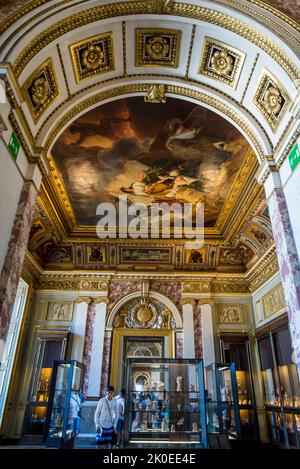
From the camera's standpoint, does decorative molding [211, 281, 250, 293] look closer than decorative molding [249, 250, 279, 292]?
No

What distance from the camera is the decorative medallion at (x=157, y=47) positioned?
6.92 metres

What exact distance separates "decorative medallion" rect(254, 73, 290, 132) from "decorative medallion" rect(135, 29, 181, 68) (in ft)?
6.71

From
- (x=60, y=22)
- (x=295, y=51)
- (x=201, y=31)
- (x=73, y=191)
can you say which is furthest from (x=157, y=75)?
(x=73, y=191)

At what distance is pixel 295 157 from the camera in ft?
19.7

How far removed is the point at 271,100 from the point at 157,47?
2740 mm

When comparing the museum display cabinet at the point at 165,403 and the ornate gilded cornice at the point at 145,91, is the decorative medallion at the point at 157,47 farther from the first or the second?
the museum display cabinet at the point at 165,403

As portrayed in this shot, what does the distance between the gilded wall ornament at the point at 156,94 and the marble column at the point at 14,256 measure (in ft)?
11.5

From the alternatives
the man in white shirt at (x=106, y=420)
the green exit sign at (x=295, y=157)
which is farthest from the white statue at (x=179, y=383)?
the green exit sign at (x=295, y=157)

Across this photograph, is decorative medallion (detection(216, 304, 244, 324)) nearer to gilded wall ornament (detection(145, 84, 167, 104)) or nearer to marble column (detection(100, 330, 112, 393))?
marble column (detection(100, 330, 112, 393))

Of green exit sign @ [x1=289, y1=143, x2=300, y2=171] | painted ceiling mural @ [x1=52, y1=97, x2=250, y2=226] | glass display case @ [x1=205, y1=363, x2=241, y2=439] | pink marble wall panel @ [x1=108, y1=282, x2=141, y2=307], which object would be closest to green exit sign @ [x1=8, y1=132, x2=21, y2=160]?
painted ceiling mural @ [x1=52, y1=97, x2=250, y2=226]

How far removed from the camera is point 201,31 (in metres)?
6.73

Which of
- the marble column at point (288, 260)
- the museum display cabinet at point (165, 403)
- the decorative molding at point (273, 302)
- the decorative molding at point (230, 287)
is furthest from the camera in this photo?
the decorative molding at point (230, 287)

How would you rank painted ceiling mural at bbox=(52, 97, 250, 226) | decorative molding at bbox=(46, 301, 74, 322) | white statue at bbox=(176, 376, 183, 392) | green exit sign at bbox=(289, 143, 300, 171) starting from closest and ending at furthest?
green exit sign at bbox=(289, 143, 300, 171) < white statue at bbox=(176, 376, 183, 392) < painted ceiling mural at bbox=(52, 97, 250, 226) < decorative molding at bbox=(46, 301, 74, 322)

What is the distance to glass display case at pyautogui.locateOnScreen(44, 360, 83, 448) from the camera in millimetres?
7866
